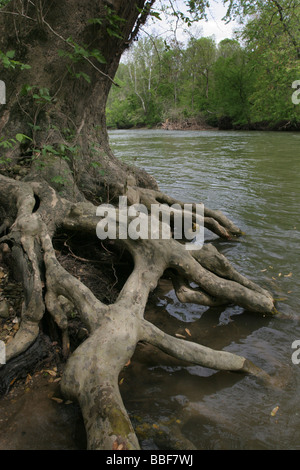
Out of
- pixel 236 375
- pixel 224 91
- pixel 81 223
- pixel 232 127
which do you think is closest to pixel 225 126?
pixel 232 127

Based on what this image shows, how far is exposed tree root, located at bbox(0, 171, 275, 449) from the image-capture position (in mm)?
2338

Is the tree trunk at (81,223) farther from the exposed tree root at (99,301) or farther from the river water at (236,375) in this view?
the river water at (236,375)

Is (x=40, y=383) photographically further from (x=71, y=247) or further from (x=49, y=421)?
(x=71, y=247)

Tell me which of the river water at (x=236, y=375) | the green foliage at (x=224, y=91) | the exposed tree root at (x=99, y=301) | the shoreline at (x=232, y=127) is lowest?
the river water at (x=236, y=375)

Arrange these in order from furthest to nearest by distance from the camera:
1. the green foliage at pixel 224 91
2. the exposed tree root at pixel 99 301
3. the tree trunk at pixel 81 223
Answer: the green foliage at pixel 224 91 < the tree trunk at pixel 81 223 < the exposed tree root at pixel 99 301

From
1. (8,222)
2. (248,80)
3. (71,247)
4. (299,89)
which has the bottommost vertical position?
(71,247)

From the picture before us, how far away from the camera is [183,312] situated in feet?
13.3

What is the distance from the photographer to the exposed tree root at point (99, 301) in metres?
2.34

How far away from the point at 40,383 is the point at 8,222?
2.08 metres

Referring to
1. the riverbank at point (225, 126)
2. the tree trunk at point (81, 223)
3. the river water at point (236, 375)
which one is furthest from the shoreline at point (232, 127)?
the tree trunk at point (81, 223)

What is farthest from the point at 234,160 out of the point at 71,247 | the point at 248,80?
the point at 248,80

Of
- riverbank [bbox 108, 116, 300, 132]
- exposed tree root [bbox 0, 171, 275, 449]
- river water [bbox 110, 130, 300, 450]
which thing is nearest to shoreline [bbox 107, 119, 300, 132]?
riverbank [bbox 108, 116, 300, 132]

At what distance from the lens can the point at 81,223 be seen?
4.06m

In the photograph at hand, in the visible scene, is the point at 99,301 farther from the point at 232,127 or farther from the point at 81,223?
the point at 232,127
